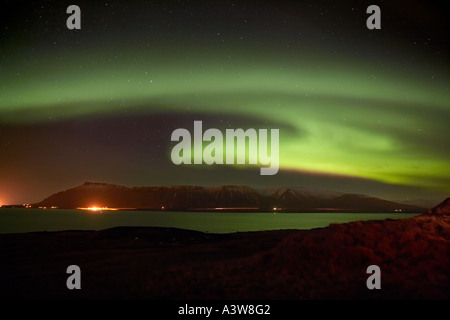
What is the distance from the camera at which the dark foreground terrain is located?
15.9 metres

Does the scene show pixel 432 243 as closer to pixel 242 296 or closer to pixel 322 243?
pixel 322 243

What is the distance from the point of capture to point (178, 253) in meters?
27.7

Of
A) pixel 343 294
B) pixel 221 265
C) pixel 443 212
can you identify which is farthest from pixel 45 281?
pixel 443 212

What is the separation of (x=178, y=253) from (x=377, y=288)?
1458 cm

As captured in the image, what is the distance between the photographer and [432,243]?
1891 cm

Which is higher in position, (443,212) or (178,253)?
(443,212)

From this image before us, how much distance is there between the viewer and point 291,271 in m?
18.6

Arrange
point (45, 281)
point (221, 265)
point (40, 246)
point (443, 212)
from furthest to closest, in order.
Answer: point (40, 246) → point (443, 212) → point (221, 265) → point (45, 281)

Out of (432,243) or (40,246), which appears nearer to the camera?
(432,243)

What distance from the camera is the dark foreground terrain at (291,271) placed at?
628 inches

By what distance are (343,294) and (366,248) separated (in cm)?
451
